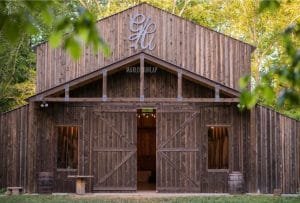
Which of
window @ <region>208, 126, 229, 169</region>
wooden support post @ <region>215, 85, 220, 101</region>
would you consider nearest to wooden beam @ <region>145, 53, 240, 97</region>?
wooden support post @ <region>215, 85, 220, 101</region>

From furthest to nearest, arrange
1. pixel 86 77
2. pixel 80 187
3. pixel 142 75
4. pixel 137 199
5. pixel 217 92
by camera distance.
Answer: pixel 80 187 < pixel 86 77 < pixel 217 92 < pixel 142 75 < pixel 137 199

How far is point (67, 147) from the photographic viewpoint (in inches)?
643

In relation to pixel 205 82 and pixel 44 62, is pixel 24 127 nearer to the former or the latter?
pixel 44 62

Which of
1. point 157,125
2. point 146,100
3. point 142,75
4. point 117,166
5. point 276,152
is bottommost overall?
point 117,166

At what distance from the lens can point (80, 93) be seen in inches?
649

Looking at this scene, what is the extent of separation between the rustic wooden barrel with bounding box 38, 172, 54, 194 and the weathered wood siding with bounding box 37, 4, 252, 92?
7.77ft

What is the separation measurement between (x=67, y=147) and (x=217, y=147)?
14.3 ft

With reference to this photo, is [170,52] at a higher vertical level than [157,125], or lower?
higher

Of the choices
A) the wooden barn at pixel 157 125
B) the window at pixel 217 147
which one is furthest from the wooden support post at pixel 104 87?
the window at pixel 217 147

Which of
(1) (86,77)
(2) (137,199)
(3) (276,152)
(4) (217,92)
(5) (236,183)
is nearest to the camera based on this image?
(2) (137,199)

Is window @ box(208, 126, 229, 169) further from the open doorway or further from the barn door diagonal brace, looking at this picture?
the open doorway

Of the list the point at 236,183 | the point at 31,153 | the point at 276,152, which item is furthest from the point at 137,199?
the point at 276,152

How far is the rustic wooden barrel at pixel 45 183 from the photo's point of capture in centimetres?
1542

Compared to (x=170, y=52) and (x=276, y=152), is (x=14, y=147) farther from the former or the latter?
(x=276, y=152)
